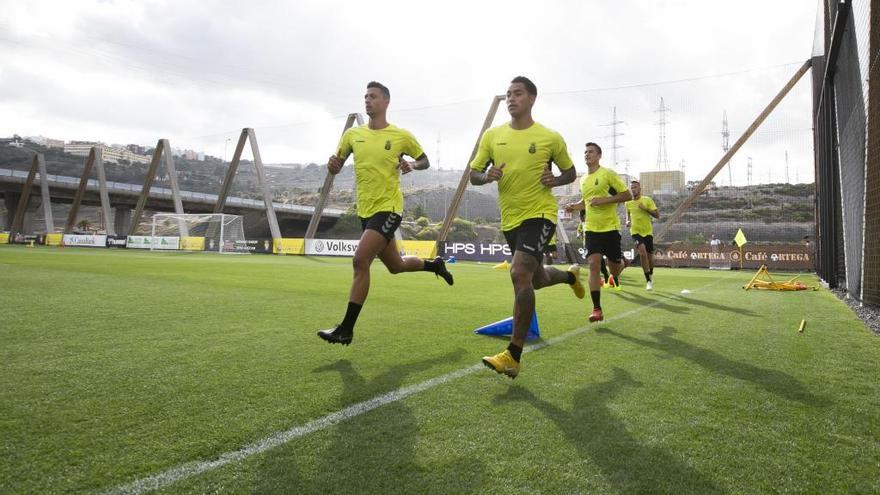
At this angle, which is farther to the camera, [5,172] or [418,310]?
[5,172]

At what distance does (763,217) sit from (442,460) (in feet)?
134

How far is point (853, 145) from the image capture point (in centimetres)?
904

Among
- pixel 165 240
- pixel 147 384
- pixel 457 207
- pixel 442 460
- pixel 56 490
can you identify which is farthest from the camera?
pixel 165 240

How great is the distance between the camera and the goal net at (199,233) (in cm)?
3819

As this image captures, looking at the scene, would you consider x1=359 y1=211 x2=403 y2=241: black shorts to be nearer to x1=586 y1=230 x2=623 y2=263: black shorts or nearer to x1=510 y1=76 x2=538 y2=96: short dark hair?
x1=510 y1=76 x2=538 y2=96: short dark hair

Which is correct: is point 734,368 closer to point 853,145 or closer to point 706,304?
point 706,304

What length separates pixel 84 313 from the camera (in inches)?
219

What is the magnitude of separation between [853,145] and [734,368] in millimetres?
8009

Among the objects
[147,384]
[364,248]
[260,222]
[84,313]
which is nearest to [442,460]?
[147,384]

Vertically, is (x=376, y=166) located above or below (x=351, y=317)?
above

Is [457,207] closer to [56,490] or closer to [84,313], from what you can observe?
[84,313]

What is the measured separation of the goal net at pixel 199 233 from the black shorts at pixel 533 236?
121 ft

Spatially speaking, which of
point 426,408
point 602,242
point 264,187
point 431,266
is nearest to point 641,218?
point 602,242

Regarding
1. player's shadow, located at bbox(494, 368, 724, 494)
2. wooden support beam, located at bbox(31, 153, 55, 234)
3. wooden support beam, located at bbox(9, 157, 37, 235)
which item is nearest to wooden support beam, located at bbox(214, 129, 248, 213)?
wooden support beam, located at bbox(31, 153, 55, 234)
